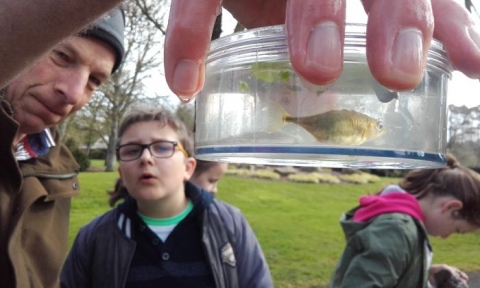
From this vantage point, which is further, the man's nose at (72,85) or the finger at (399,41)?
the man's nose at (72,85)

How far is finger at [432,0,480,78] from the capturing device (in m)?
0.72

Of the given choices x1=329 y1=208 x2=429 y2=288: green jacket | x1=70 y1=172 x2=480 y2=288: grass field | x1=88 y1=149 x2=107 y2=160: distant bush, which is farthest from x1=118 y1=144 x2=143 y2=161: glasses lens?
x1=88 y1=149 x2=107 y2=160: distant bush

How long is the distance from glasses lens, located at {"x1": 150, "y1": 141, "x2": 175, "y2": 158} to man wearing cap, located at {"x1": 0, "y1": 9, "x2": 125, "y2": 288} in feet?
2.05

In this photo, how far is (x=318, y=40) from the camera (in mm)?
533

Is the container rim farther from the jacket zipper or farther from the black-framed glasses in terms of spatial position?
the black-framed glasses

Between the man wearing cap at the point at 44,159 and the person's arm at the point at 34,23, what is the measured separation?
91 centimetres

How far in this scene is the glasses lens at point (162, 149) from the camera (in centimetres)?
293

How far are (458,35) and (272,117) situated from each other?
29 cm

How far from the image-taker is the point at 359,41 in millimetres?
669

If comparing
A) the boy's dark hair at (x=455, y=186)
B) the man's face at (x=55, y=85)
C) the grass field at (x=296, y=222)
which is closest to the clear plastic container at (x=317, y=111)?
the man's face at (x=55, y=85)

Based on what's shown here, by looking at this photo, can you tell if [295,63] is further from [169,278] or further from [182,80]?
[169,278]

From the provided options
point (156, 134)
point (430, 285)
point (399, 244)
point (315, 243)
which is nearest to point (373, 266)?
point (399, 244)

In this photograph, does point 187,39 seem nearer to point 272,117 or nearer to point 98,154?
point 272,117

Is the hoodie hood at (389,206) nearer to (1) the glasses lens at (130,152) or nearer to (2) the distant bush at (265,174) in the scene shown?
(1) the glasses lens at (130,152)
